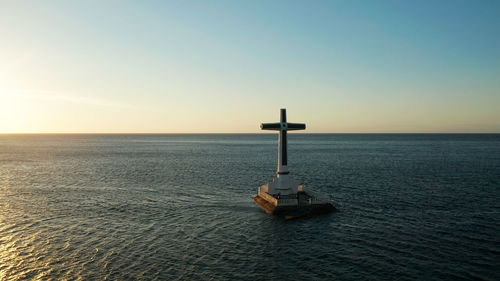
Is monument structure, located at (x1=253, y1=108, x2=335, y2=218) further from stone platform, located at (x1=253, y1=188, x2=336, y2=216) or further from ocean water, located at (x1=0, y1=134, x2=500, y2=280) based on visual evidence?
ocean water, located at (x1=0, y1=134, x2=500, y2=280)

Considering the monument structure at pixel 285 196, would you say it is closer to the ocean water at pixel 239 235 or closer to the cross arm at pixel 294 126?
the cross arm at pixel 294 126

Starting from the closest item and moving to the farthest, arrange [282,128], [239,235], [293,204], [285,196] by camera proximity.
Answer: [239,235]
[293,204]
[285,196]
[282,128]

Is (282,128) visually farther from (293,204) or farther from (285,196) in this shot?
(293,204)

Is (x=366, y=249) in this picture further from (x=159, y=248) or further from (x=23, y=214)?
(x=23, y=214)

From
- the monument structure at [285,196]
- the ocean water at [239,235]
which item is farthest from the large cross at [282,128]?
the ocean water at [239,235]

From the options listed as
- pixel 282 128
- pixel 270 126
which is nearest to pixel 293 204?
pixel 282 128

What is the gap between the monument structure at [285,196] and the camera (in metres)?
37.7

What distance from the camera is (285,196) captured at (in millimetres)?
39625

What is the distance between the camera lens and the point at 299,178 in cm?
6975

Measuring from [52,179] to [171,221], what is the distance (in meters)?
49.3

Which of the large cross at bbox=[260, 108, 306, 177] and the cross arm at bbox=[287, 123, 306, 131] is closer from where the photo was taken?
the large cross at bbox=[260, 108, 306, 177]

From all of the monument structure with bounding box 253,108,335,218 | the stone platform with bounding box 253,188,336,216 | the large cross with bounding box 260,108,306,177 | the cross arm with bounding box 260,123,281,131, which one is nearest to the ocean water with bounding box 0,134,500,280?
the stone platform with bounding box 253,188,336,216

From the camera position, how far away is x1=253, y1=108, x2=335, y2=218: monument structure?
37719mm

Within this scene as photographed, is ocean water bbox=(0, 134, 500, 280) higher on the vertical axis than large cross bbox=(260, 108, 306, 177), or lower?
lower
